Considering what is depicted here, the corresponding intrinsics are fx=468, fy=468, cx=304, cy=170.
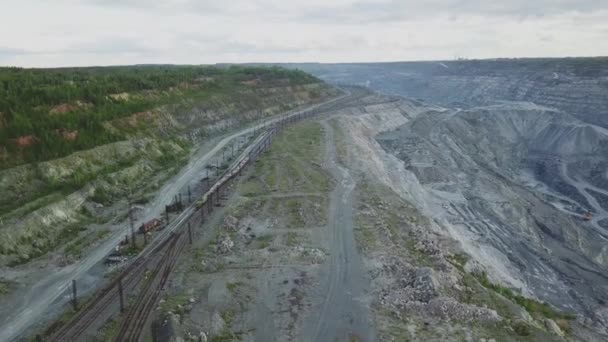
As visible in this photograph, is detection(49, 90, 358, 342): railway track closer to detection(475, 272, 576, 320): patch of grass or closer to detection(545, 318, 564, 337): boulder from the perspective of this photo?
detection(475, 272, 576, 320): patch of grass

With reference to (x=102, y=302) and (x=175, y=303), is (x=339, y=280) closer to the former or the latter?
(x=175, y=303)

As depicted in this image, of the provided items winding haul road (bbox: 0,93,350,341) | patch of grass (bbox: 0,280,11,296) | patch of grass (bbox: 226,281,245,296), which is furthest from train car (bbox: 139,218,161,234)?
patch of grass (bbox: 226,281,245,296)

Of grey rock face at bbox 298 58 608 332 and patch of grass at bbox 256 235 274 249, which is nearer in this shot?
patch of grass at bbox 256 235 274 249

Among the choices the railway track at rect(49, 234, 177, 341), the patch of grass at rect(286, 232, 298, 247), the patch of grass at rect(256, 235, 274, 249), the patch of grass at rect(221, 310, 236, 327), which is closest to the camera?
the railway track at rect(49, 234, 177, 341)

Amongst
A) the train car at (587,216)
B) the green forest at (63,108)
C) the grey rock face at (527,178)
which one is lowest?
the train car at (587,216)

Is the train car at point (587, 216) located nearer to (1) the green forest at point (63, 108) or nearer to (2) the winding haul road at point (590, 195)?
(2) the winding haul road at point (590, 195)

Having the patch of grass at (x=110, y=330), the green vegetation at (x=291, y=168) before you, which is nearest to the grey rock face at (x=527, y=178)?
the green vegetation at (x=291, y=168)

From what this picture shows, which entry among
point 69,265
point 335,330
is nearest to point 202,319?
point 335,330

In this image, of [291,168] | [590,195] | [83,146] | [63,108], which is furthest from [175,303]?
[590,195]
